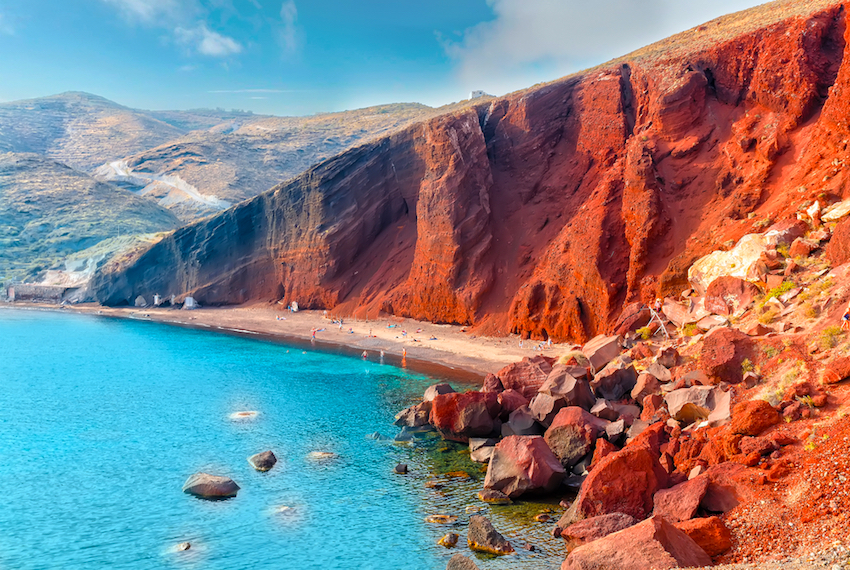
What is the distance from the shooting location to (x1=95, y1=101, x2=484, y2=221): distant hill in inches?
5432

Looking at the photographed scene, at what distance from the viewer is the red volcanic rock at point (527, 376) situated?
95.0 feet

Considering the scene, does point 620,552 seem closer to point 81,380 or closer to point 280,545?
point 280,545

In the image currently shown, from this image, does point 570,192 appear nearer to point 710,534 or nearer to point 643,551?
point 710,534

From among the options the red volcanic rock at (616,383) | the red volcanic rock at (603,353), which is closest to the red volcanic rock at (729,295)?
the red volcanic rock at (603,353)

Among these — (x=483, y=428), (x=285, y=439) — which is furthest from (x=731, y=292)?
(x=285, y=439)

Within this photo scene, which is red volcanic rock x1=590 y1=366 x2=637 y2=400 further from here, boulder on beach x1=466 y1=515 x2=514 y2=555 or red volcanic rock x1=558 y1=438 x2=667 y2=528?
boulder on beach x1=466 y1=515 x2=514 y2=555

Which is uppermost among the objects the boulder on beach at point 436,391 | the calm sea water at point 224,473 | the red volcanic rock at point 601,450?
the boulder on beach at point 436,391

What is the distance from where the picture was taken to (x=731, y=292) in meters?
27.0

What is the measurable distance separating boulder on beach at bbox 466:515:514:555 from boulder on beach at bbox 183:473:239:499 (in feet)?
30.6

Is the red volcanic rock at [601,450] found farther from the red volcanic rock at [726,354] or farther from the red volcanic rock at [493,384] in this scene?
the red volcanic rock at [493,384]

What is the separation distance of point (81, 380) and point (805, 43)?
54811mm

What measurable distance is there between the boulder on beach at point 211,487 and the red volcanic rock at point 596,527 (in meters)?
12.2

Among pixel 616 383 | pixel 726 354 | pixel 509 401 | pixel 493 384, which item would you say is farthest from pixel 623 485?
pixel 493 384

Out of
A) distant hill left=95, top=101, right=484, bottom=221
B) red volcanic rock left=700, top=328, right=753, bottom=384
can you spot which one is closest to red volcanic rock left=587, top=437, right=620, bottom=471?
red volcanic rock left=700, top=328, right=753, bottom=384
